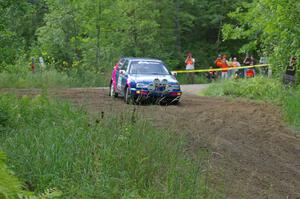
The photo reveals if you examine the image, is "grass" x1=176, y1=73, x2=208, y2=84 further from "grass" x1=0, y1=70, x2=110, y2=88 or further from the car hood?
the car hood

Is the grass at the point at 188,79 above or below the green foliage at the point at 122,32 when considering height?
below

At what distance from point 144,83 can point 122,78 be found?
1526mm

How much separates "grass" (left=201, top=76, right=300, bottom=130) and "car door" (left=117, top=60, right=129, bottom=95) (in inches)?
188

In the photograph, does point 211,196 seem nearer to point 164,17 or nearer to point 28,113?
point 28,113

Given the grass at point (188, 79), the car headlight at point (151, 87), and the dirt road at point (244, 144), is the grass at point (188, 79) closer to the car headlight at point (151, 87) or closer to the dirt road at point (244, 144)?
the car headlight at point (151, 87)

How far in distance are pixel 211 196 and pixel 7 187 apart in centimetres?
350

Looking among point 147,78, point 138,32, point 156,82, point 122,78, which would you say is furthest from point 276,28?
point 138,32

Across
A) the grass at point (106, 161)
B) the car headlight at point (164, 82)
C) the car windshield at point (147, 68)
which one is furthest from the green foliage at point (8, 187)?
the car windshield at point (147, 68)

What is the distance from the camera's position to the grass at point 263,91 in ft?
50.8

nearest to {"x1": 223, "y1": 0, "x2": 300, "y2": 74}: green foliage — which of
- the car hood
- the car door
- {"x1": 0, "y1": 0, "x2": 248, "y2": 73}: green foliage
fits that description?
the car hood

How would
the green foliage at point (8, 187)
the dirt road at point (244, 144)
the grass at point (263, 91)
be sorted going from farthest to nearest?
the grass at point (263, 91) < the dirt road at point (244, 144) < the green foliage at point (8, 187)

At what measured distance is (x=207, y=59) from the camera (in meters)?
51.7

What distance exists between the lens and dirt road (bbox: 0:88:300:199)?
8141mm

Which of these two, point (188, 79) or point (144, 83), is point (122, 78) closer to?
point (144, 83)
